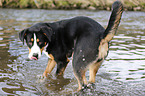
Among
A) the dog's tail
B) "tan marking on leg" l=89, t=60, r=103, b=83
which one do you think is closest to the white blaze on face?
"tan marking on leg" l=89, t=60, r=103, b=83

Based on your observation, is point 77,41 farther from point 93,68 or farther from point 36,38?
point 36,38

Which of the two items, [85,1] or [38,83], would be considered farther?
[85,1]

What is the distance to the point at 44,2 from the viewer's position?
27.6 meters

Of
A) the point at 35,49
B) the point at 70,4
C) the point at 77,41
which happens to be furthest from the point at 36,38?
the point at 70,4

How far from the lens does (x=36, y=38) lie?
4578 mm

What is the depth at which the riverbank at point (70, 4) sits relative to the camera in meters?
26.6

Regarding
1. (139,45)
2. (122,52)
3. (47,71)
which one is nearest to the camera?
(47,71)

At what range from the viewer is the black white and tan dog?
13.9ft

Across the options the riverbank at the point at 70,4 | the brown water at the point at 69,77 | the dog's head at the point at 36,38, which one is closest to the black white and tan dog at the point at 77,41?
the dog's head at the point at 36,38

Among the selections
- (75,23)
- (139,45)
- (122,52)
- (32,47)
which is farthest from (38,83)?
(139,45)

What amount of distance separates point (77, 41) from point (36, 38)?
0.91 metres

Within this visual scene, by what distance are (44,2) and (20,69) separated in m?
22.8

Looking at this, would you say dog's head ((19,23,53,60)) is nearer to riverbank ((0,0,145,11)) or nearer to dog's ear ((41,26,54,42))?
dog's ear ((41,26,54,42))

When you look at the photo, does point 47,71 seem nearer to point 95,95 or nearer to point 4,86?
point 4,86
